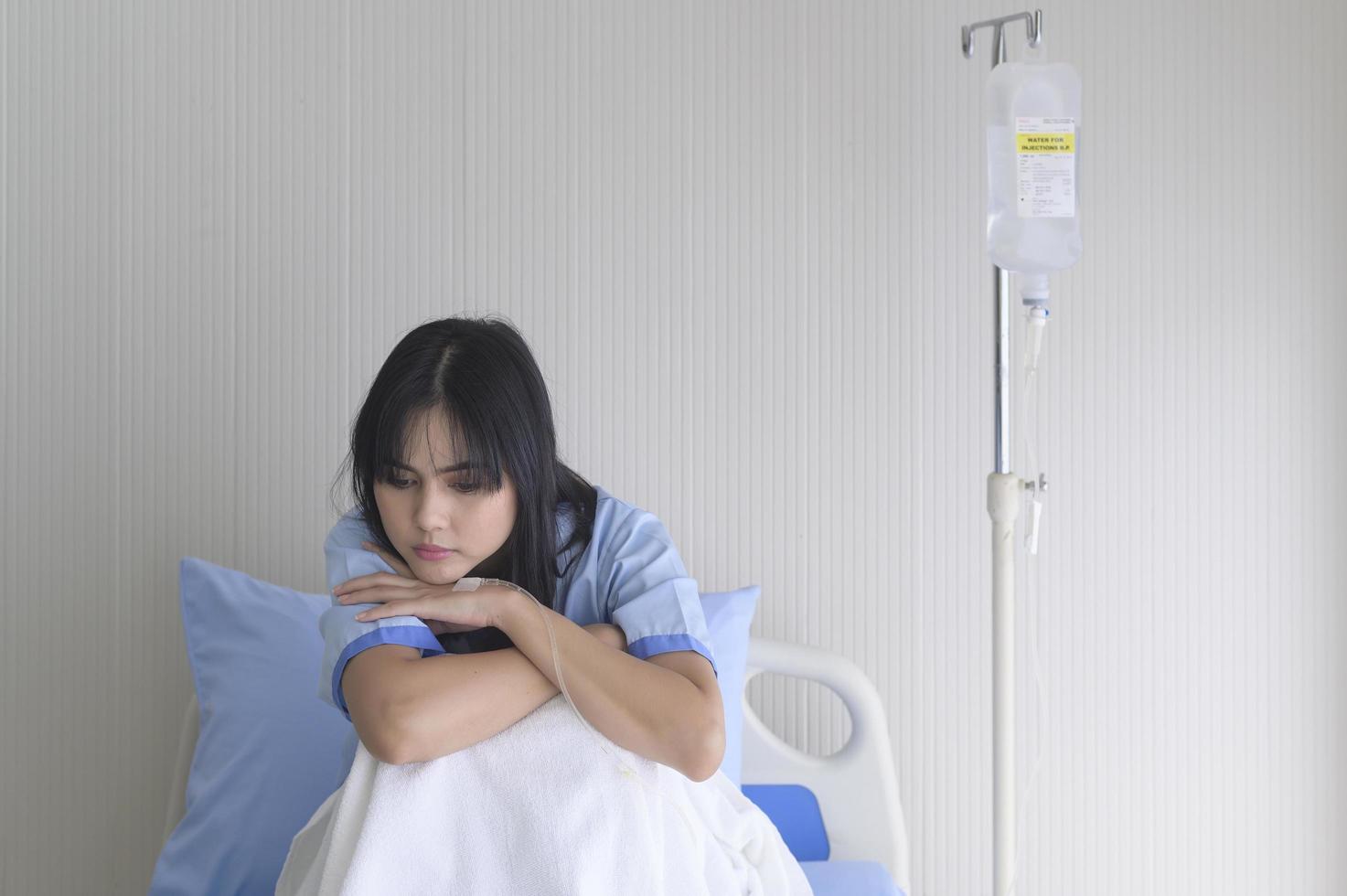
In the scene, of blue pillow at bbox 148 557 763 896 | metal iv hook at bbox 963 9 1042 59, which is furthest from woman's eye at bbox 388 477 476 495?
metal iv hook at bbox 963 9 1042 59

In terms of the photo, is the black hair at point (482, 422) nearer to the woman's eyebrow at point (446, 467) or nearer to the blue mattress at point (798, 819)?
the woman's eyebrow at point (446, 467)

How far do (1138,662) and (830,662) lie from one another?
20.0 inches

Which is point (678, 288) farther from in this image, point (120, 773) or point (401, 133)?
point (120, 773)

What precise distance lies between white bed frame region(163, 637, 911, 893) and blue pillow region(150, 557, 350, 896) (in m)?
0.13

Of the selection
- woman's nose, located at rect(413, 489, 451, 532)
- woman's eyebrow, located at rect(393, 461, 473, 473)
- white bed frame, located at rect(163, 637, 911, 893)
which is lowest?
white bed frame, located at rect(163, 637, 911, 893)

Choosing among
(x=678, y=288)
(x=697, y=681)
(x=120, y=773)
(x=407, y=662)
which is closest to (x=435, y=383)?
(x=407, y=662)

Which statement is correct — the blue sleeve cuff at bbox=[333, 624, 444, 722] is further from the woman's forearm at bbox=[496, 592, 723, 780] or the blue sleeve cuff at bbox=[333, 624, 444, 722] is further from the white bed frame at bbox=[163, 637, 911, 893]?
the white bed frame at bbox=[163, 637, 911, 893]

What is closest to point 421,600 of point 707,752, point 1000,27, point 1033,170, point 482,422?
point 482,422

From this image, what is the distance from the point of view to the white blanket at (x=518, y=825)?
103 centimetres

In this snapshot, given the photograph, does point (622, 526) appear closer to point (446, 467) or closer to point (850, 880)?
point (446, 467)

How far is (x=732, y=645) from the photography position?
59.8 inches

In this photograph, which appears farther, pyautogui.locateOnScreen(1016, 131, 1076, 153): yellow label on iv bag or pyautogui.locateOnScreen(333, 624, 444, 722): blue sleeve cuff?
pyautogui.locateOnScreen(1016, 131, 1076, 153): yellow label on iv bag

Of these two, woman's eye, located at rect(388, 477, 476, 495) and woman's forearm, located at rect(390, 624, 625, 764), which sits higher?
woman's eye, located at rect(388, 477, 476, 495)

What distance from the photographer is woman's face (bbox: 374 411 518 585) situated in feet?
3.82
